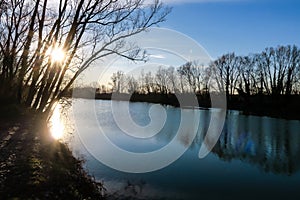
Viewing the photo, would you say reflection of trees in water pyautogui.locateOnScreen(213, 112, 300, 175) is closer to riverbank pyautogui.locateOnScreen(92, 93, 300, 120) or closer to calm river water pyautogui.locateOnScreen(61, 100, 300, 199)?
calm river water pyautogui.locateOnScreen(61, 100, 300, 199)

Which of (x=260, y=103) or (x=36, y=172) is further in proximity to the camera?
(x=260, y=103)

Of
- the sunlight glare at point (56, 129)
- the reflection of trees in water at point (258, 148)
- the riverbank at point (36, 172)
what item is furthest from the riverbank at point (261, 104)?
the riverbank at point (36, 172)

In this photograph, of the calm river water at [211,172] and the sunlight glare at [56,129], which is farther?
the sunlight glare at [56,129]

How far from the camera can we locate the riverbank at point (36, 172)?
6.96m

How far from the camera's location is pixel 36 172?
315 inches

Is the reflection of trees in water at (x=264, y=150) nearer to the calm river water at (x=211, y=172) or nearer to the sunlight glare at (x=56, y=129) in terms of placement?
the calm river water at (x=211, y=172)

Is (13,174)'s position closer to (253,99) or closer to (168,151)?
(168,151)

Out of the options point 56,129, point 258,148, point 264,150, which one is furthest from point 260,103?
point 56,129

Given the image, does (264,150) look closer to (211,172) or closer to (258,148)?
A: (258,148)

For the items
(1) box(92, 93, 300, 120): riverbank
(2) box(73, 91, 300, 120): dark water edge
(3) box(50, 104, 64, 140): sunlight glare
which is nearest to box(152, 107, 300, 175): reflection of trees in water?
(3) box(50, 104, 64, 140): sunlight glare

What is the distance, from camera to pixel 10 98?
62.5ft

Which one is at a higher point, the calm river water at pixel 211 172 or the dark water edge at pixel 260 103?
the dark water edge at pixel 260 103

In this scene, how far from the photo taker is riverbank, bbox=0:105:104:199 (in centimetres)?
696

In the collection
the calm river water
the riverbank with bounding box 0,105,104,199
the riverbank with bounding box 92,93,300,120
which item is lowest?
the calm river water
